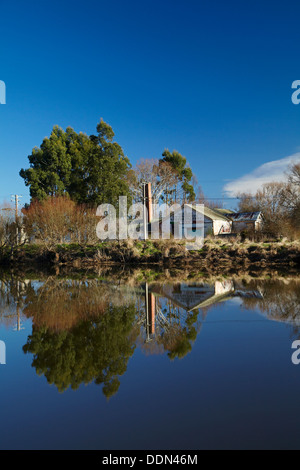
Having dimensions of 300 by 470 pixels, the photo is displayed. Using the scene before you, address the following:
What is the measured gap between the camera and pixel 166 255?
2544 cm

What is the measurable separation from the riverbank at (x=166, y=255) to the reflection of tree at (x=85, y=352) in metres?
14.8

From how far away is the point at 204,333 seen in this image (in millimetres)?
7684

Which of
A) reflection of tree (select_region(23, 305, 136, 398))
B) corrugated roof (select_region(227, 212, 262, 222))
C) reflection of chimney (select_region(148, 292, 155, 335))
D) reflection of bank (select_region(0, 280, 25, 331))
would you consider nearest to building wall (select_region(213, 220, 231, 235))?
corrugated roof (select_region(227, 212, 262, 222))

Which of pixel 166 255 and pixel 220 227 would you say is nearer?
pixel 166 255

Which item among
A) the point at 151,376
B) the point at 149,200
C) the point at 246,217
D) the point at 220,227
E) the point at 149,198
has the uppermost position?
the point at 149,198

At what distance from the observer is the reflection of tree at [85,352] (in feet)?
17.5

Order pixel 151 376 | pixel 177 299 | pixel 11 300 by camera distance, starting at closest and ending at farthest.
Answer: pixel 151 376, pixel 177 299, pixel 11 300

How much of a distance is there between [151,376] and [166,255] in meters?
20.2

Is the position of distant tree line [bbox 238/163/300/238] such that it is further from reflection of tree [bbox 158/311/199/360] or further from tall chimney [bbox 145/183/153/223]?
reflection of tree [bbox 158/311/199/360]

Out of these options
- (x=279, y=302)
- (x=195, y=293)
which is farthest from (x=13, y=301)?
(x=279, y=302)

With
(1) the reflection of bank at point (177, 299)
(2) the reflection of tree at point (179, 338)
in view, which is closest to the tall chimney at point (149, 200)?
(1) the reflection of bank at point (177, 299)

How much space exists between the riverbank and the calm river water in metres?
13.3

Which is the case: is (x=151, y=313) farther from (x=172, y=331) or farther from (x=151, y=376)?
(x=151, y=376)

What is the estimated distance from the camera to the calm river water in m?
3.74
